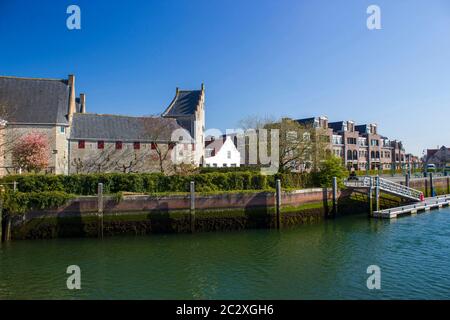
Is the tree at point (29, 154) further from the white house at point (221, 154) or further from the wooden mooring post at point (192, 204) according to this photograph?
the white house at point (221, 154)

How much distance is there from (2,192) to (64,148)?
14.6m

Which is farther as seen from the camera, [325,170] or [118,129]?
[118,129]

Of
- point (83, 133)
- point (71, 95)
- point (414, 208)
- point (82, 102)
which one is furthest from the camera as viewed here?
point (82, 102)

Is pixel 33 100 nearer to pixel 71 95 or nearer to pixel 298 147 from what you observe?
pixel 71 95

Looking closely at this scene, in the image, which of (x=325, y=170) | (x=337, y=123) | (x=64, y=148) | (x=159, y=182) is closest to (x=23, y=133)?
(x=64, y=148)

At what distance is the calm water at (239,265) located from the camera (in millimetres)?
13414

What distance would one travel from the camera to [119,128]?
4019cm

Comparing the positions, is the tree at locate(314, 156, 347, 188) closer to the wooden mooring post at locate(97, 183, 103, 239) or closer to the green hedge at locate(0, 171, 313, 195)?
the green hedge at locate(0, 171, 313, 195)

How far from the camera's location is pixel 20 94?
3559 centimetres

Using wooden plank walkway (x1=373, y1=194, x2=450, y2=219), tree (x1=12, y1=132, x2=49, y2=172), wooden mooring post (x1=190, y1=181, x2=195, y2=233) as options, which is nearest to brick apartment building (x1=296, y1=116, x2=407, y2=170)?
wooden plank walkway (x1=373, y1=194, x2=450, y2=219)

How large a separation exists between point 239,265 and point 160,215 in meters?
10.1

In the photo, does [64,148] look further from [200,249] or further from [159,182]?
[200,249]

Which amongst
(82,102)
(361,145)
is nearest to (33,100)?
(82,102)

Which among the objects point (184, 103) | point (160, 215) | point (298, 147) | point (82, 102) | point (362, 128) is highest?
point (362, 128)
